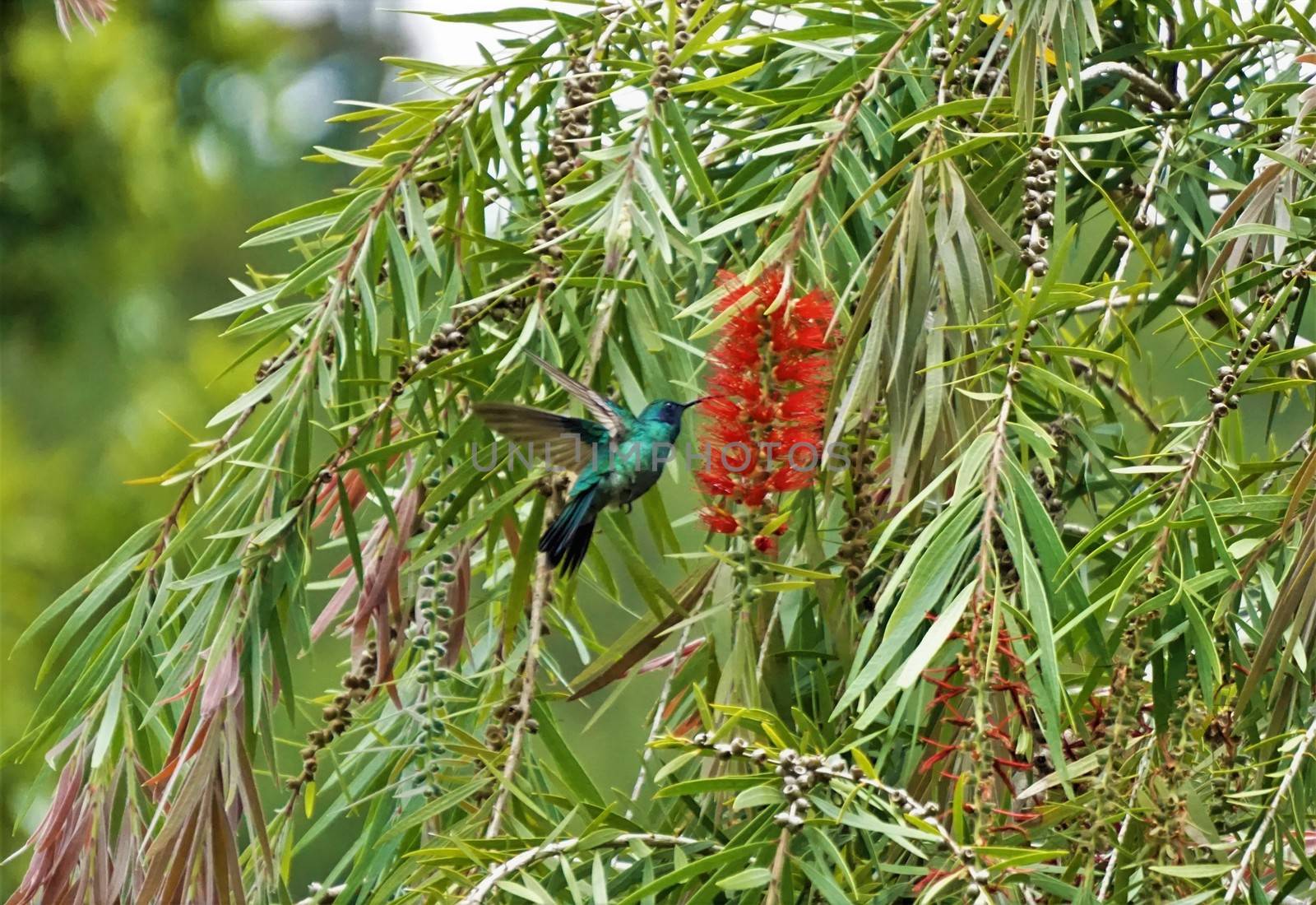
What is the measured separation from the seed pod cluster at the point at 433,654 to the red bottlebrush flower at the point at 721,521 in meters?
0.21

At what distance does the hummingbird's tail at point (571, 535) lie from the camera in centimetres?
88

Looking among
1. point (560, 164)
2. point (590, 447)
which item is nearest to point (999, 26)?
point (560, 164)

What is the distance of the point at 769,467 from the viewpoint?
2.38 feet

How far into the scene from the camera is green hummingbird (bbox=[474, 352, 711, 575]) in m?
0.85

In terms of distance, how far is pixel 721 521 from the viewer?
2.41 ft

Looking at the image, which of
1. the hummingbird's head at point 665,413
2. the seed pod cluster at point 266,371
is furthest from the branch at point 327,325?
the hummingbird's head at point 665,413

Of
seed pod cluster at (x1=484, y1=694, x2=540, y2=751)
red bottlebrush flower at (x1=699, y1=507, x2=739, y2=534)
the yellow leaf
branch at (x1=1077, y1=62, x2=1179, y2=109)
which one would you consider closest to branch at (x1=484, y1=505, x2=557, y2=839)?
seed pod cluster at (x1=484, y1=694, x2=540, y2=751)

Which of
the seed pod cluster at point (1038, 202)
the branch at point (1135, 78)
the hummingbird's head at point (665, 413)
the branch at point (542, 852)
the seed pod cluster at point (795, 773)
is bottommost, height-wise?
the branch at point (542, 852)

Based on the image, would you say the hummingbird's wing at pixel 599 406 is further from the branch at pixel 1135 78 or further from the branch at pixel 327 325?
the branch at pixel 1135 78

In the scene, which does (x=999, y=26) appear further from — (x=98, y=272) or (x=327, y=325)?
(x=98, y=272)

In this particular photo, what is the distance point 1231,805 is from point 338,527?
713 mm

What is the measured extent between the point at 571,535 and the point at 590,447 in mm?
106

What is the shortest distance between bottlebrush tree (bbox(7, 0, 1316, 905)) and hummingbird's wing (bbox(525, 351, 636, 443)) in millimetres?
28

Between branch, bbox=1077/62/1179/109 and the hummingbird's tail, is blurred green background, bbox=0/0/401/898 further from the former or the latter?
branch, bbox=1077/62/1179/109
